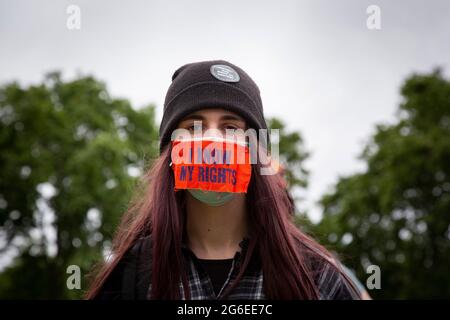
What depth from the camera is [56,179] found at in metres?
18.4

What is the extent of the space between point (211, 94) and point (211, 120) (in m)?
0.13

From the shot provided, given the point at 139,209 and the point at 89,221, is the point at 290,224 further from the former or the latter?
the point at 89,221

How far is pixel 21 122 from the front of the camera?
18.3m

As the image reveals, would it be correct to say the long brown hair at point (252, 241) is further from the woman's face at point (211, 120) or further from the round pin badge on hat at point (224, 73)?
the round pin badge on hat at point (224, 73)

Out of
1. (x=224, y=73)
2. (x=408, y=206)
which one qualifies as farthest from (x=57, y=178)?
(x=224, y=73)

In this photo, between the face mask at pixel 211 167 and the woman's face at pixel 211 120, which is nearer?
the face mask at pixel 211 167

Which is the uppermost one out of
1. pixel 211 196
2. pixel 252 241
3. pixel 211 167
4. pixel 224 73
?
pixel 224 73

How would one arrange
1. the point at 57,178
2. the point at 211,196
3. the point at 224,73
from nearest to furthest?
the point at 211,196
the point at 224,73
the point at 57,178

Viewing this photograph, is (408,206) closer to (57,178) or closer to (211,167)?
(57,178)

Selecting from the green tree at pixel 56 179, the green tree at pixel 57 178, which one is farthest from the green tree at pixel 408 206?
the green tree at pixel 56 179

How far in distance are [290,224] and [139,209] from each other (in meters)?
0.86

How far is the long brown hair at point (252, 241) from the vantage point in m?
2.31

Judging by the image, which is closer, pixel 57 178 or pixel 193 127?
pixel 193 127

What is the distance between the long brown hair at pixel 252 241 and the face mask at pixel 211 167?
167 millimetres
